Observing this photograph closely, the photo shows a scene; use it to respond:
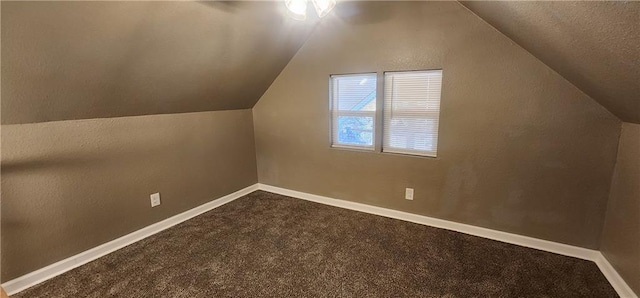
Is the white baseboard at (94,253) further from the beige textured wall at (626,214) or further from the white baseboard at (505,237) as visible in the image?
the beige textured wall at (626,214)

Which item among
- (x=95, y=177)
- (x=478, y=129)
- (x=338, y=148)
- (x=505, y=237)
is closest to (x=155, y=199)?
(x=95, y=177)

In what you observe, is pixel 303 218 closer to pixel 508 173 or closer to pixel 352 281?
pixel 352 281

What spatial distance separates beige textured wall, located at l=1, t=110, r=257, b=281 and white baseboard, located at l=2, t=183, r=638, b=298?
0.05m

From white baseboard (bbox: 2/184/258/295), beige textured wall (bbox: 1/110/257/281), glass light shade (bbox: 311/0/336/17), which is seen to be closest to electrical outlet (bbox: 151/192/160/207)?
beige textured wall (bbox: 1/110/257/281)

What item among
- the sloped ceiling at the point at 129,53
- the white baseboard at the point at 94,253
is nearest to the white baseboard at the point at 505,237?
the white baseboard at the point at 94,253

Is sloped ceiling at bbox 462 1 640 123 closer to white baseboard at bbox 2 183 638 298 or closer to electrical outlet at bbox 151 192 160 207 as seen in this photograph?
white baseboard at bbox 2 183 638 298

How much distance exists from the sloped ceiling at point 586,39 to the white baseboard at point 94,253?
3.25 metres

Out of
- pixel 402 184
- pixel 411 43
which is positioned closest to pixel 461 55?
pixel 411 43

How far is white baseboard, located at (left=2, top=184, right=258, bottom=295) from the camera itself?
192 cm

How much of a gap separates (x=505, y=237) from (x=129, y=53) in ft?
10.9

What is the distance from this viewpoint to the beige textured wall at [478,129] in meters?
2.09

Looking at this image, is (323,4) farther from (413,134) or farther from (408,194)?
(408,194)

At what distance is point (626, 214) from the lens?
1.83m

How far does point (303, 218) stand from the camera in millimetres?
2934
